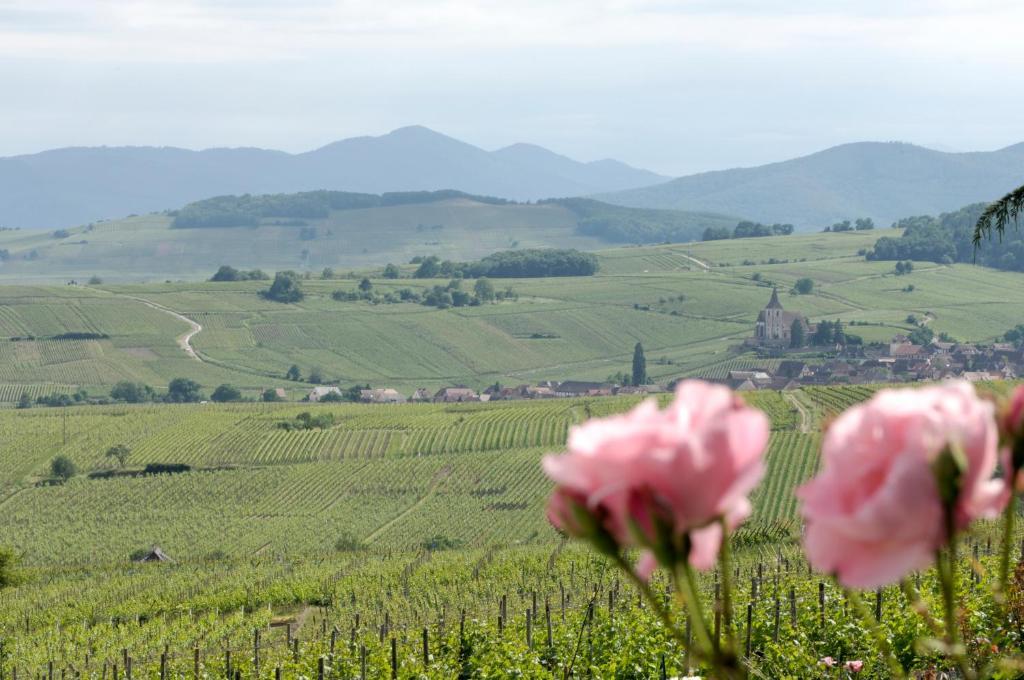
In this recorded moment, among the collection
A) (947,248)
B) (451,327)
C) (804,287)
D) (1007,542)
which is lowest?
(451,327)

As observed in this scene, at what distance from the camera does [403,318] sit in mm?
169875

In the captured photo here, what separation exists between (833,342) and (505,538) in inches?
3640

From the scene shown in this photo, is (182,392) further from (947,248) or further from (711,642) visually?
(711,642)

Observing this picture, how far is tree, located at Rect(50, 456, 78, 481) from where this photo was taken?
86062 millimetres

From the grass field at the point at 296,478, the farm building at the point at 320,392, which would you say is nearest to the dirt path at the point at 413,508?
the grass field at the point at 296,478

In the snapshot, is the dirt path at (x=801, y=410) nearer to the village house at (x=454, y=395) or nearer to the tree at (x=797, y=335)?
the village house at (x=454, y=395)

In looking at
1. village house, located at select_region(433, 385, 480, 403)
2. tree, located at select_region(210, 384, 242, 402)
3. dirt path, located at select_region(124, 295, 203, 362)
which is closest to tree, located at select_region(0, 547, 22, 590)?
village house, located at select_region(433, 385, 480, 403)

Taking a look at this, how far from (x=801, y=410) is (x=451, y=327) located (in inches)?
3093

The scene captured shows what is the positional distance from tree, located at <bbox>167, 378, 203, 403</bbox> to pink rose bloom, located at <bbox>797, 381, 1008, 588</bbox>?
13887cm

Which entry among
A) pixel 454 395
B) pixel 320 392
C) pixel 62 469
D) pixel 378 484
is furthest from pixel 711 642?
pixel 320 392

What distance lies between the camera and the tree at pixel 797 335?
154 meters

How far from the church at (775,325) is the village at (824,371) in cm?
329

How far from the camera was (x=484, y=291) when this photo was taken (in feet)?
604

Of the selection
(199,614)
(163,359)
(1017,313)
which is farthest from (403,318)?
(199,614)
